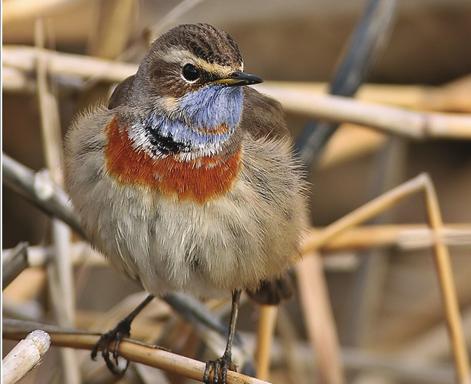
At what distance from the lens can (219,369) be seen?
3146 millimetres

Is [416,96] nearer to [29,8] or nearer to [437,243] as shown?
[437,243]

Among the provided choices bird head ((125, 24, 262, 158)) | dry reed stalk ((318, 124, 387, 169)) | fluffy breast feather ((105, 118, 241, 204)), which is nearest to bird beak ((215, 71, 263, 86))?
bird head ((125, 24, 262, 158))

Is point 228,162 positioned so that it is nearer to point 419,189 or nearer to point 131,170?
point 131,170

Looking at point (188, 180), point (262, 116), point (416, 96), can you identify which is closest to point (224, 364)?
point (188, 180)

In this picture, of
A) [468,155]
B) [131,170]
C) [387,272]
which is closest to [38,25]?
[131,170]

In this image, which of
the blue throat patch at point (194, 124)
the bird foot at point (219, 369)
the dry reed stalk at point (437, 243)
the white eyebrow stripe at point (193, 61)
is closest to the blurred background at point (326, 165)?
the dry reed stalk at point (437, 243)

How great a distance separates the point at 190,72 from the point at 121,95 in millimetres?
329

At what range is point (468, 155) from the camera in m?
6.00

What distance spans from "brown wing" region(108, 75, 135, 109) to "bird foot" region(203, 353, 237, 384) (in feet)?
2.76

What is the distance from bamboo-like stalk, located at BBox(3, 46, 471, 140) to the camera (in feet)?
12.2

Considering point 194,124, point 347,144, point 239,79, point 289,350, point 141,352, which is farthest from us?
point 347,144

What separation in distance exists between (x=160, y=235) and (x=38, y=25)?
1.11m

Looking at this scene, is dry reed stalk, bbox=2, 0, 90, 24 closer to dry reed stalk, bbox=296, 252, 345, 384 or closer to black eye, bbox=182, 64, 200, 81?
black eye, bbox=182, 64, 200, 81

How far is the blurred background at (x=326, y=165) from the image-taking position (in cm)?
385
